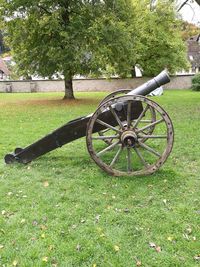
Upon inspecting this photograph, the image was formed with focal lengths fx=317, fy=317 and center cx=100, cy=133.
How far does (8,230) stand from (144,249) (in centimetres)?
145

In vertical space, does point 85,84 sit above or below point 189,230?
above

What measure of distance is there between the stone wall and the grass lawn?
74.3ft

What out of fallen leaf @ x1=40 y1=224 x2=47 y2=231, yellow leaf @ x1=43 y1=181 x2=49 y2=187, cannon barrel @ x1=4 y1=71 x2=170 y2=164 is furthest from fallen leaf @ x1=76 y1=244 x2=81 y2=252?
cannon barrel @ x1=4 y1=71 x2=170 y2=164

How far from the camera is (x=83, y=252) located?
2.95 meters

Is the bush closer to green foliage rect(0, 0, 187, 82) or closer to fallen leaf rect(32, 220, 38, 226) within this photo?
green foliage rect(0, 0, 187, 82)

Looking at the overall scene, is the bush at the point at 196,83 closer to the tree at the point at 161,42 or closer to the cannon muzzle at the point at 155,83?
the tree at the point at 161,42

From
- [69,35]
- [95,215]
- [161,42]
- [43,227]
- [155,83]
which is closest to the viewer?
[43,227]

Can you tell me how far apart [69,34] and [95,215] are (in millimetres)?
12188

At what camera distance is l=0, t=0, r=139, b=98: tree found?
14352 millimetres

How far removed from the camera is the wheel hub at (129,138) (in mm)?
4555

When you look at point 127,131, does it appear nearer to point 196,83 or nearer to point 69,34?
point 69,34

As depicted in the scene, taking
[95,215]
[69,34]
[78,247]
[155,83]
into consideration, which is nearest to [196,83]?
[69,34]

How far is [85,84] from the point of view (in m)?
28.2

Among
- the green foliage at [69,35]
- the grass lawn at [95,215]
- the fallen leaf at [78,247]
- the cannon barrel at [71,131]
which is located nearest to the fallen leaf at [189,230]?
the grass lawn at [95,215]
